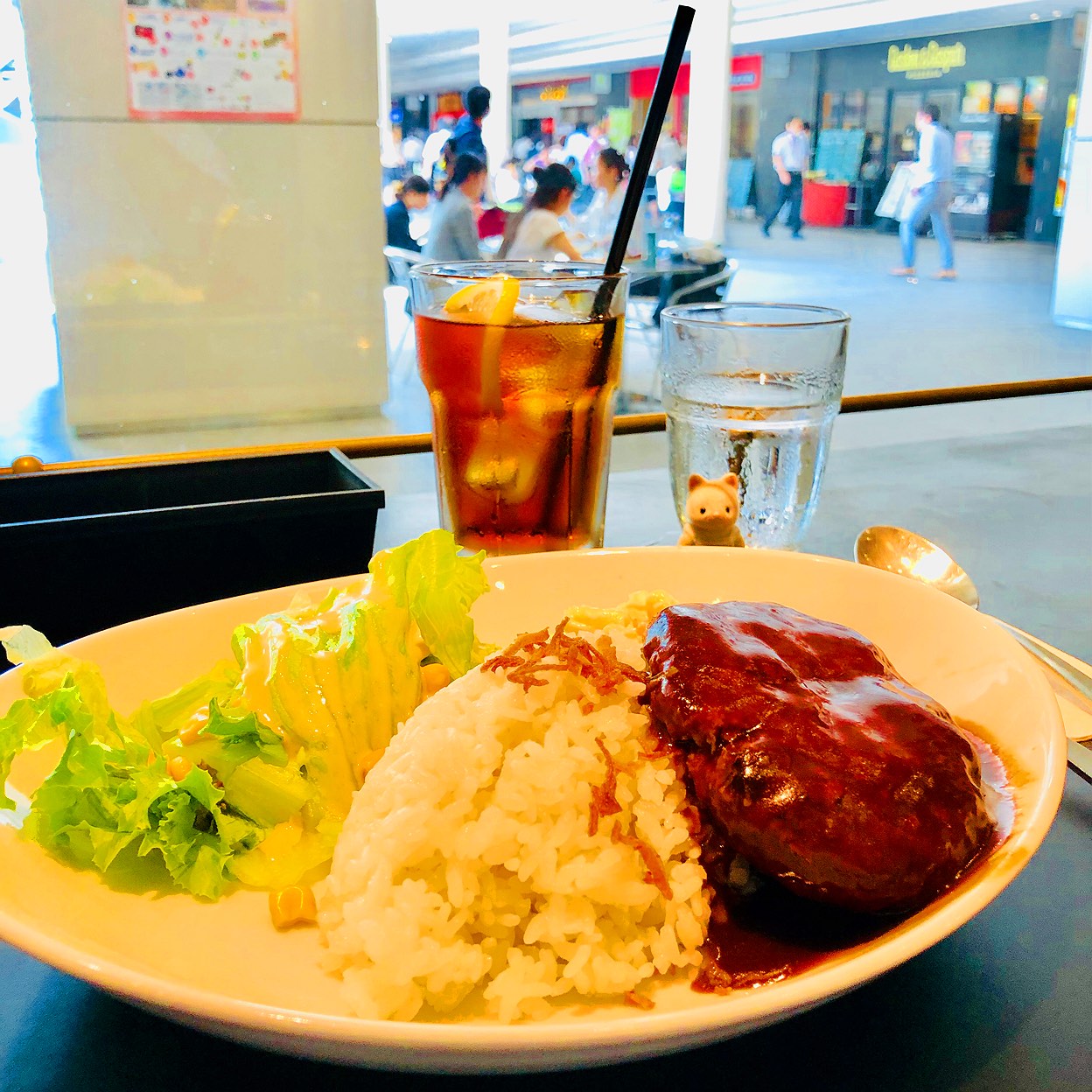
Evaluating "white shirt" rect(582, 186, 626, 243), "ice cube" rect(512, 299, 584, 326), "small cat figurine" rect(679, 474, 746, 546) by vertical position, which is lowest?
"small cat figurine" rect(679, 474, 746, 546)

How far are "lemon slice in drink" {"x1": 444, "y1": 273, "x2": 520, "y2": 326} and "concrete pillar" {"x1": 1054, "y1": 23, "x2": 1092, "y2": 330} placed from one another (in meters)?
7.01

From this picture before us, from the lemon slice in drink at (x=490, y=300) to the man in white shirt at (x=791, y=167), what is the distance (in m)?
6.13

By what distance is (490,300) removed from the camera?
50.0 inches

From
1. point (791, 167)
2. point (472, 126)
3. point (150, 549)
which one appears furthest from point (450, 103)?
point (150, 549)

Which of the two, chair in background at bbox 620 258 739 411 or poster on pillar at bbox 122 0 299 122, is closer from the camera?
poster on pillar at bbox 122 0 299 122

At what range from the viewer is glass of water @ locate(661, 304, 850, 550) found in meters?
1.40

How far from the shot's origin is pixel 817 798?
26.5 inches

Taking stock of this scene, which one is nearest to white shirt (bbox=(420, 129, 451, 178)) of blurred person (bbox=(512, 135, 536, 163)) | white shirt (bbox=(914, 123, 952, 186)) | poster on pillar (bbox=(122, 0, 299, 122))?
blurred person (bbox=(512, 135, 536, 163))

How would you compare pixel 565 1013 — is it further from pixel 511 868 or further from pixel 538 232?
pixel 538 232

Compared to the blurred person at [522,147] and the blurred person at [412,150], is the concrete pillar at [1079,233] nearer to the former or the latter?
the blurred person at [522,147]

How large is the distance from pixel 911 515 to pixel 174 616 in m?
1.20

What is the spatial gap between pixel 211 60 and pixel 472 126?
1.49 meters

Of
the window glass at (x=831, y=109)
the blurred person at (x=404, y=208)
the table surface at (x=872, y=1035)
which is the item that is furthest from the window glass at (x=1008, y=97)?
the table surface at (x=872, y=1035)

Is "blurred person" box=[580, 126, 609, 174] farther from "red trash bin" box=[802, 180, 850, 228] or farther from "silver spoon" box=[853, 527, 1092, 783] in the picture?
"silver spoon" box=[853, 527, 1092, 783]
